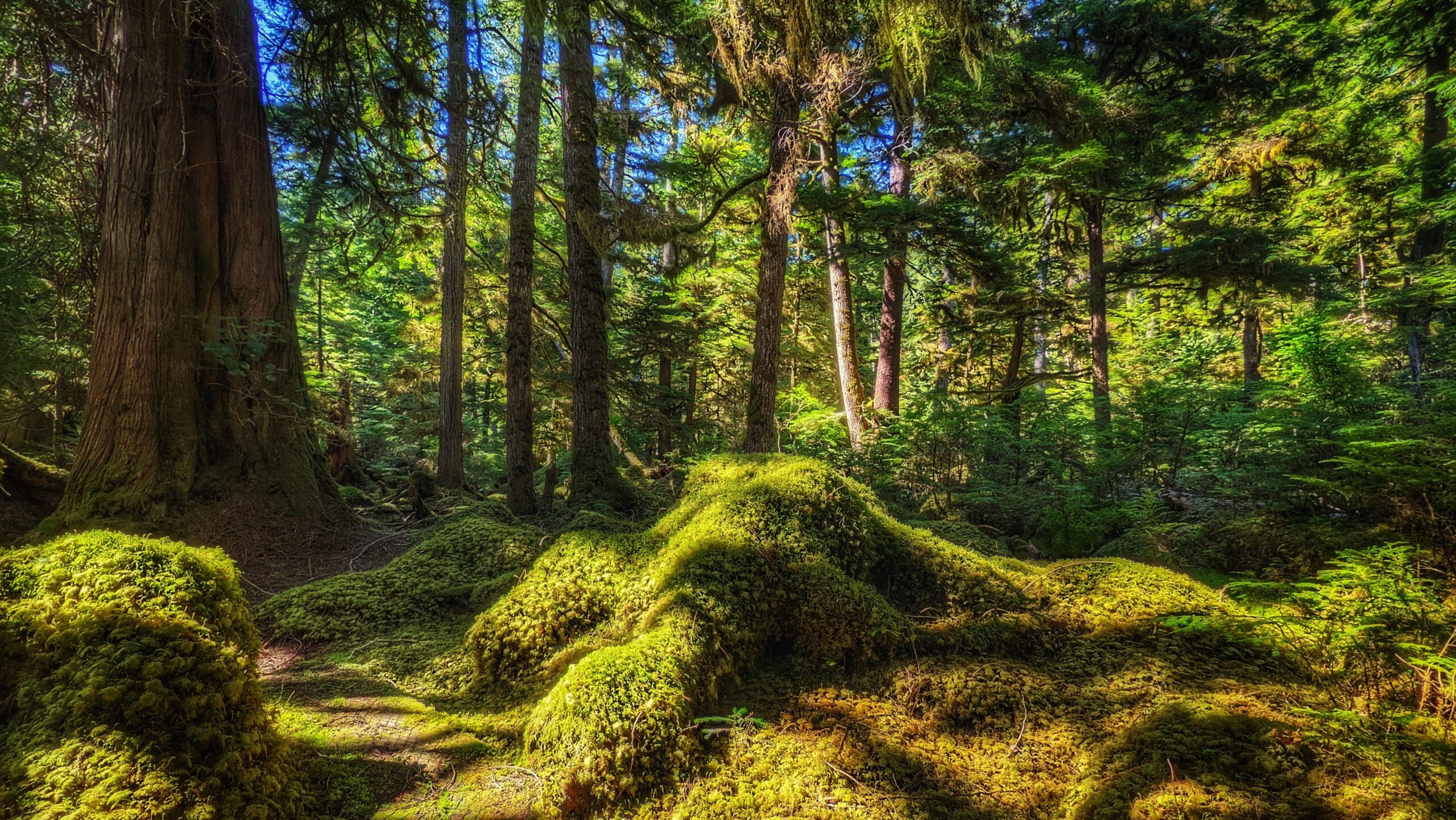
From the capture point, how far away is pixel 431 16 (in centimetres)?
465

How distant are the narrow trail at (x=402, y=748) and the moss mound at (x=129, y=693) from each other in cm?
33

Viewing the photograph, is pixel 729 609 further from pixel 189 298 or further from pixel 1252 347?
pixel 1252 347

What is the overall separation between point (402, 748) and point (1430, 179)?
48.6 ft

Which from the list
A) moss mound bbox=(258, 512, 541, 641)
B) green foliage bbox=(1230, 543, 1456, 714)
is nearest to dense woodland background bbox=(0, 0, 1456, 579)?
green foliage bbox=(1230, 543, 1456, 714)

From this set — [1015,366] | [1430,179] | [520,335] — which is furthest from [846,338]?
[1430,179]

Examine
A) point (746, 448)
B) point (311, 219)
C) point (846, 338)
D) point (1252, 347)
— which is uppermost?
point (311, 219)

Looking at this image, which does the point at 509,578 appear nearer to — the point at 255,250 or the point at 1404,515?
the point at 255,250

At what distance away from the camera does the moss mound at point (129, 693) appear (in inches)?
54.5

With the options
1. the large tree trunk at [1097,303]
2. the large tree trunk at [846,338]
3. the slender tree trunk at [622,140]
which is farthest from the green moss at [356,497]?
the large tree trunk at [1097,303]

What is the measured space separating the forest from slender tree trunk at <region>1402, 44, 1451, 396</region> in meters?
0.09

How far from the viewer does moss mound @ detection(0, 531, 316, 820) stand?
4.54 ft

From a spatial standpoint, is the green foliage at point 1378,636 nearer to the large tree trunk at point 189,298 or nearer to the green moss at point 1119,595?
the green moss at point 1119,595

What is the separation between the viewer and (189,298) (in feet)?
16.3

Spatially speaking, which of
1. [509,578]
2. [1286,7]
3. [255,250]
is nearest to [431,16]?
[255,250]
